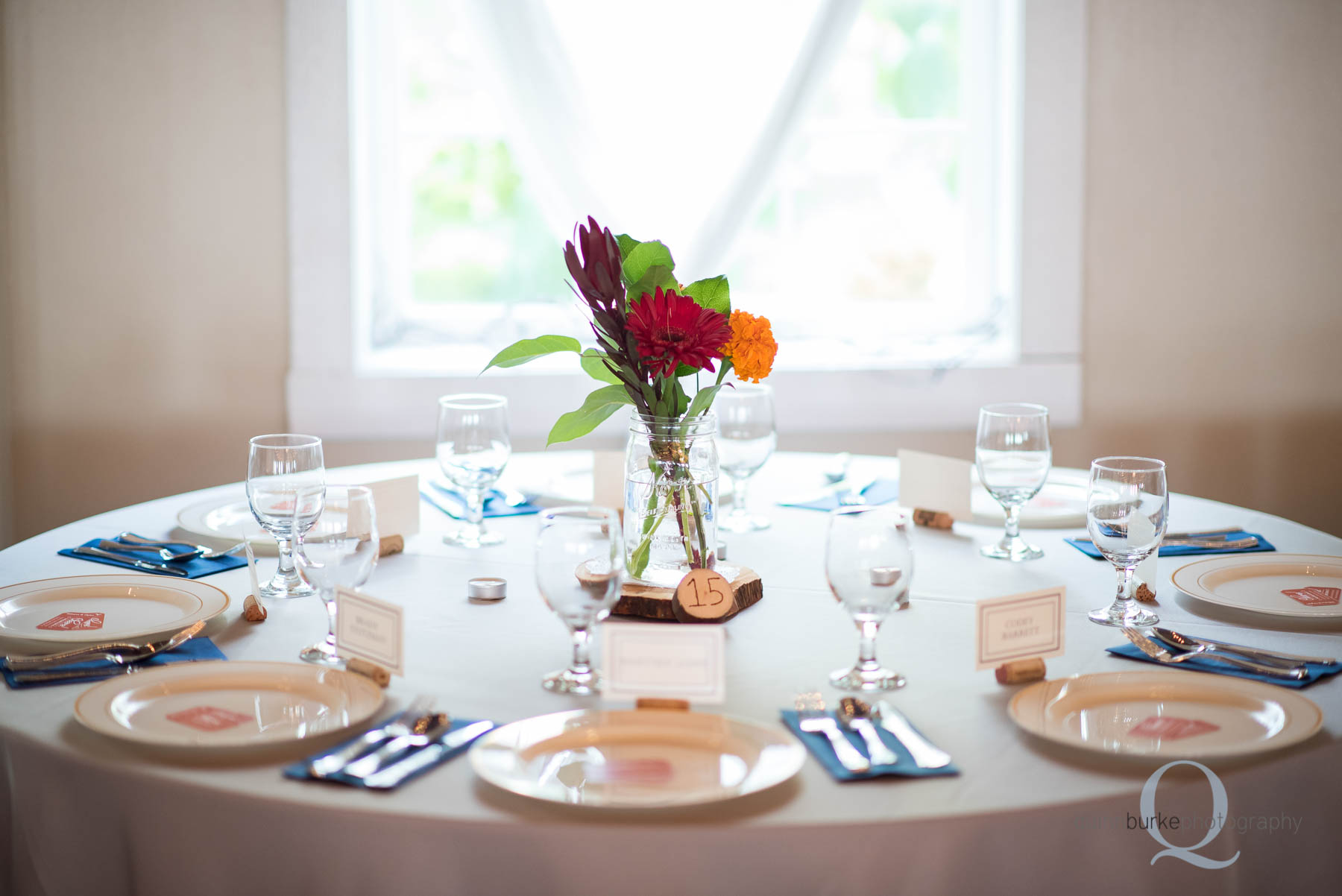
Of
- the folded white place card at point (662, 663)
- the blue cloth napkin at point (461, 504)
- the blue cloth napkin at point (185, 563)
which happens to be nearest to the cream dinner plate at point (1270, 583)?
the folded white place card at point (662, 663)

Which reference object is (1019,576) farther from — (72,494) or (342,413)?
(72,494)

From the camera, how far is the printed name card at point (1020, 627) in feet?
3.37

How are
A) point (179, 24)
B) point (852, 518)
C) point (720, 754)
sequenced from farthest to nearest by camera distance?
point (179, 24), point (852, 518), point (720, 754)

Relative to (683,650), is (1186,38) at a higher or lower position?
higher

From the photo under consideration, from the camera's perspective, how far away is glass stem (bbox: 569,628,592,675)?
3.39ft

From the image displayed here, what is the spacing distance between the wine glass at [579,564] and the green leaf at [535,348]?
311mm

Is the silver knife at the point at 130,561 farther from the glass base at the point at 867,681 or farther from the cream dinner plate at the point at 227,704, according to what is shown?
the glass base at the point at 867,681

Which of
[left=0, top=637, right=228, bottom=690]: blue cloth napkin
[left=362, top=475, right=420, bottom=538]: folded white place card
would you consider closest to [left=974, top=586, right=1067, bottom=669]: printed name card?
[left=0, top=637, right=228, bottom=690]: blue cloth napkin

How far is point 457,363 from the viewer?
9.62 ft

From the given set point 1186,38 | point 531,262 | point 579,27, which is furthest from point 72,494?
point 1186,38

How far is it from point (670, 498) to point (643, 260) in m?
0.26

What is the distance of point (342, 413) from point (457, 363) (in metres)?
0.32

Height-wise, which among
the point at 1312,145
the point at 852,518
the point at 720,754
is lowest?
the point at 720,754

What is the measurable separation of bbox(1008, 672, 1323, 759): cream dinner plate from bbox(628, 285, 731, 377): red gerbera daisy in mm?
439
